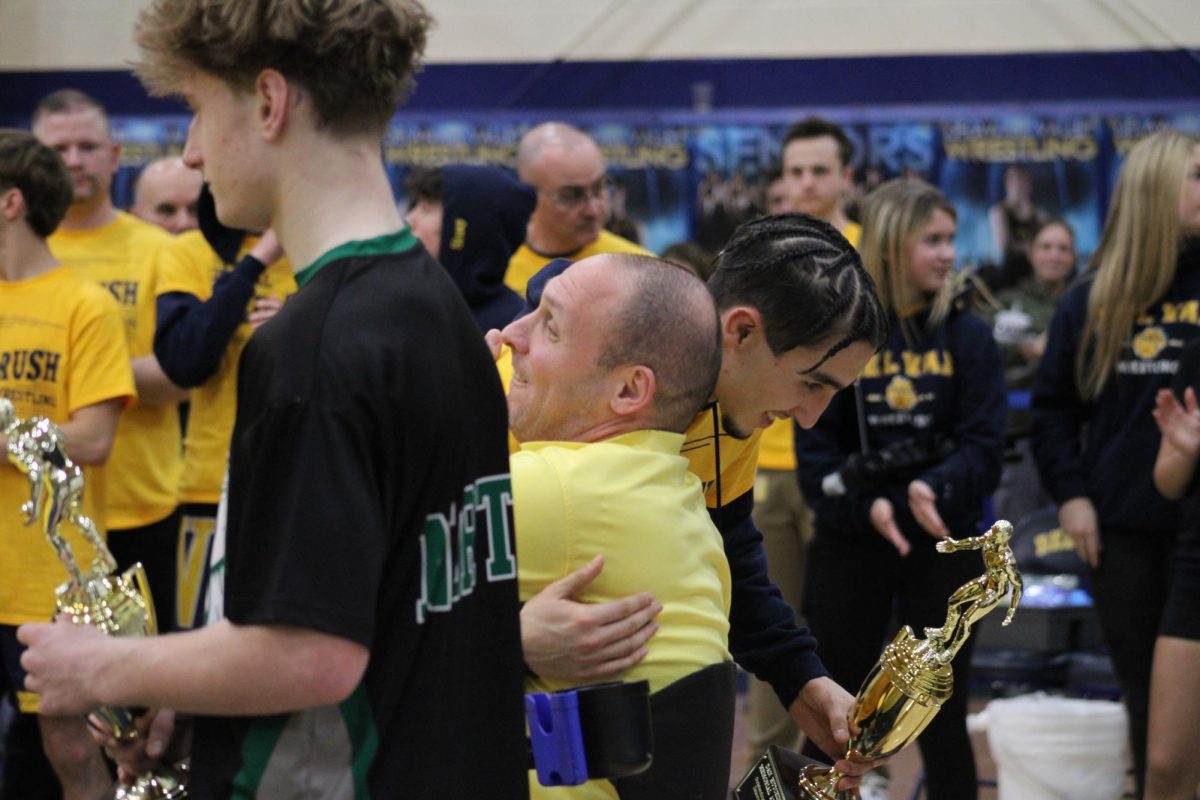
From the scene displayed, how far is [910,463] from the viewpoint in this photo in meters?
3.97

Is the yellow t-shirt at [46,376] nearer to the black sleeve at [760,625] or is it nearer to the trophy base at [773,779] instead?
the black sleeve at [760,625]

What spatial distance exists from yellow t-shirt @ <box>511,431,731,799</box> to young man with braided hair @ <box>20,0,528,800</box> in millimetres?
132

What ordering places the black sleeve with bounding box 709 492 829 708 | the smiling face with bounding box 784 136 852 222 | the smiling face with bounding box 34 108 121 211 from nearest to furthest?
1. the black sleeve with bounding box 709 492 829 708
2. the smiling face with bounding box 34 108 121 211
3. the smiling face with bounding box 784 136 852 222

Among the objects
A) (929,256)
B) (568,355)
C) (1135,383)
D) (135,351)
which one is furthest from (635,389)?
(135,351)

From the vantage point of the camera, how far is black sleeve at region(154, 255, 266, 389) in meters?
3.87

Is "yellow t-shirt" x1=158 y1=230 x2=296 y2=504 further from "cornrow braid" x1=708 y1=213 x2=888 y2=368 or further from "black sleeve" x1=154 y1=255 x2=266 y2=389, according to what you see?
"cornrow braid" x1=708 y1=213 x2=888 y2=368

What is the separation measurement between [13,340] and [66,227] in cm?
99

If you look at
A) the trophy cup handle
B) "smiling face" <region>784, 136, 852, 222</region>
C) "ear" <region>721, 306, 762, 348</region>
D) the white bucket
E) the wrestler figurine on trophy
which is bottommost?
the white bucket

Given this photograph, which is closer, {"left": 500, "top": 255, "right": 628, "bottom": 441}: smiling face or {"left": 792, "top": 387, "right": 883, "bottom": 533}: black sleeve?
{"left": 500, "top": 255, "right": 628, "bottom": 441}: smiling face

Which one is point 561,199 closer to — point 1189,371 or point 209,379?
point 209,379

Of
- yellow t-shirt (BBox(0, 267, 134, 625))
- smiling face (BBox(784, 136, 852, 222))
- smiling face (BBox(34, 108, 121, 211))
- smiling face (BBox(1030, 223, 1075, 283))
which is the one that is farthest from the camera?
smiling face (BBox(1030, 223, 1075, 283))

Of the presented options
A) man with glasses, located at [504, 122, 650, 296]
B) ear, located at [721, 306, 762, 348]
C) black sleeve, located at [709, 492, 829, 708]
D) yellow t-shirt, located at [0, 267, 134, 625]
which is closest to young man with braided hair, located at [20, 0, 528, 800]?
ear, located at [721, 306, 762, 348]

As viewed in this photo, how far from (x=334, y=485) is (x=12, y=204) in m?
2.68

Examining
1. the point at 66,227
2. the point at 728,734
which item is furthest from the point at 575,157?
the point at 728,734
